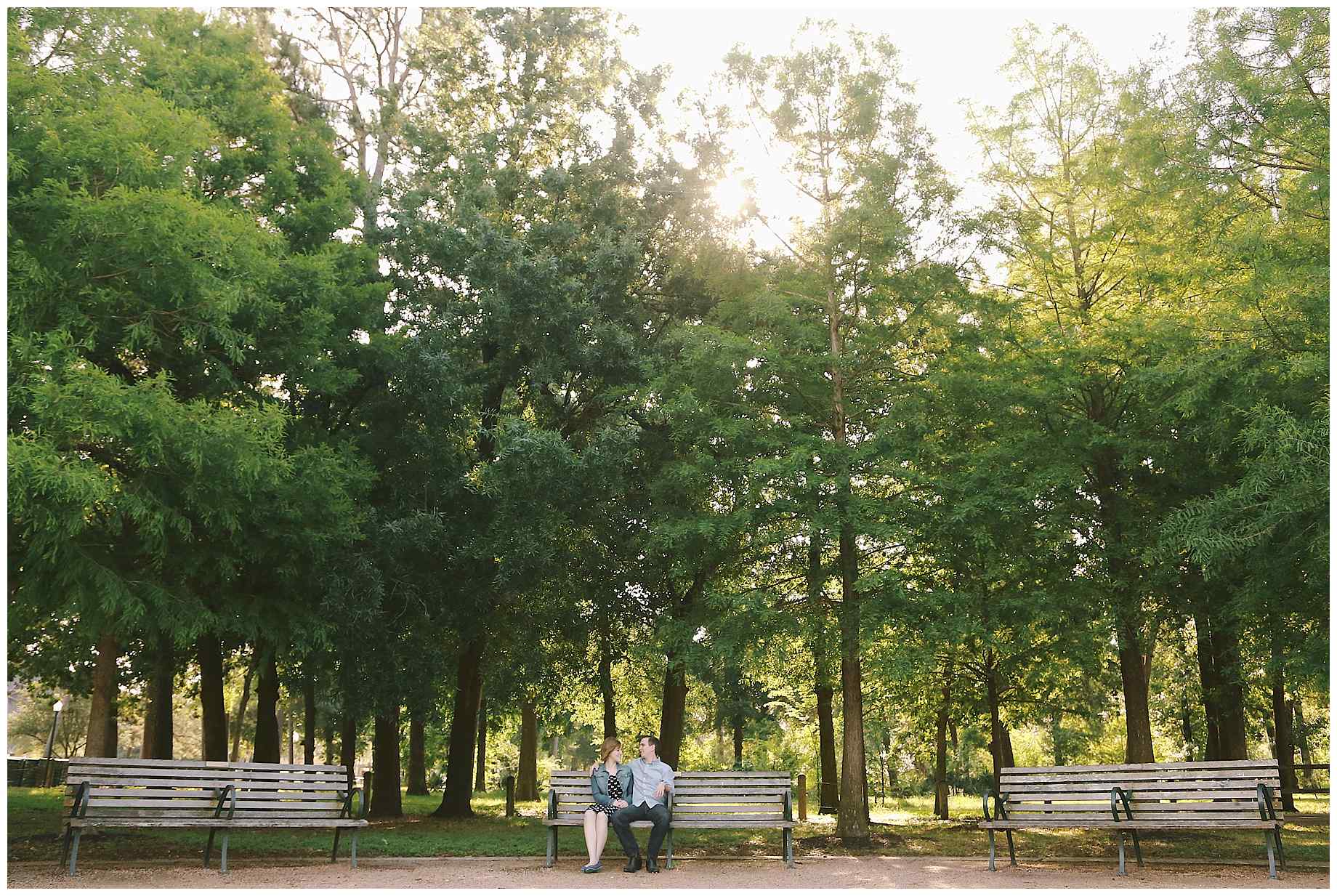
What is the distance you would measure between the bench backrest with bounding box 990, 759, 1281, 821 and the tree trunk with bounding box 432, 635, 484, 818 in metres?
10.4

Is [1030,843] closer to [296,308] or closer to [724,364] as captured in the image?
[724,364]

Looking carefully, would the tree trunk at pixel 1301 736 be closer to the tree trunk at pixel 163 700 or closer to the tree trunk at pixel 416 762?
the tree trunk at pixel 416 762

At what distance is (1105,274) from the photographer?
15.5m

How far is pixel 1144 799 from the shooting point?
32.4 ft

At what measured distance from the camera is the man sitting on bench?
991cm

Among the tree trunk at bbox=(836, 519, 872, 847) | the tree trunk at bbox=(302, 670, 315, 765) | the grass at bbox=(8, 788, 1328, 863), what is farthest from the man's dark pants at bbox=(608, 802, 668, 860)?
the tree trunk at bbox=(302, 670, 315, 765)

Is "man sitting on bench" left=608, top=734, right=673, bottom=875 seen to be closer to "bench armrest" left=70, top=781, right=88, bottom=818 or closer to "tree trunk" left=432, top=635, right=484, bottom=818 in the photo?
"bench armrest" left=70, top=781, right=88, bottom=818

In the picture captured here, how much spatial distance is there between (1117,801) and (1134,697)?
18.3 feet

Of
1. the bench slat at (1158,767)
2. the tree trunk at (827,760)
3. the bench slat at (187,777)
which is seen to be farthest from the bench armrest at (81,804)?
the tree trunk at (827,760)

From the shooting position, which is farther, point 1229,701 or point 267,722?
point 267,722

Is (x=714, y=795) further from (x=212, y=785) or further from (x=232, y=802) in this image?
(x=212, y=785)

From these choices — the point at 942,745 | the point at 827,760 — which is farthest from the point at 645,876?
the point at 942,745

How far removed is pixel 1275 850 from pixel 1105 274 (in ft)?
28.4

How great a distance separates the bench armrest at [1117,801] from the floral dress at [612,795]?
495cm
